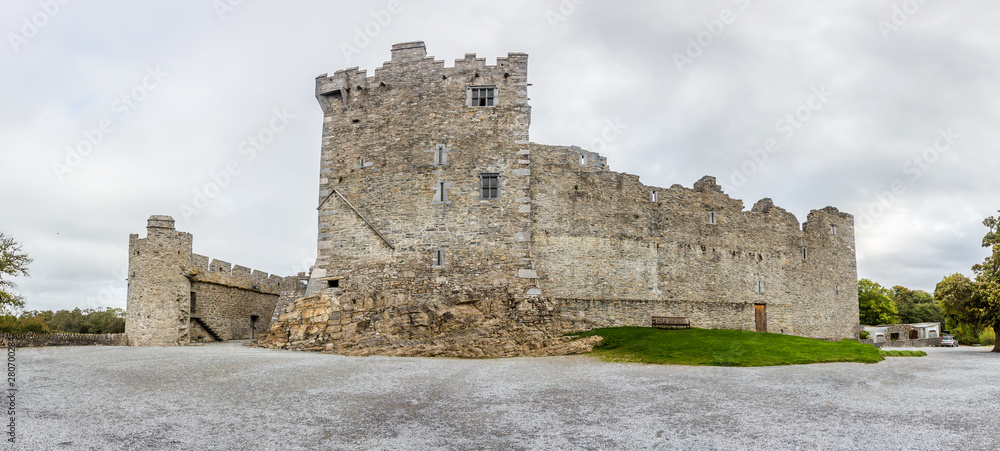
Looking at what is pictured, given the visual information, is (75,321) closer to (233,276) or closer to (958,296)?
(233,276)

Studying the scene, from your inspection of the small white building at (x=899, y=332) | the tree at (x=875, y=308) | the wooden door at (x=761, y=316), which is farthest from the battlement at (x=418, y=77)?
the tree at (x=875, y=308)

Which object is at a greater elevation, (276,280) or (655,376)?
(276,280)

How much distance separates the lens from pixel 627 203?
2747 centimetres

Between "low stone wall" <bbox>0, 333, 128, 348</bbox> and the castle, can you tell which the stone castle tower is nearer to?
"low stone wall" <bbox>0, 333, 128, 348</bbox>

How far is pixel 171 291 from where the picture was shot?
2536cm

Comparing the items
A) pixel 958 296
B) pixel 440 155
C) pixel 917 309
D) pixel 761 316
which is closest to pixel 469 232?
pixel 440 155

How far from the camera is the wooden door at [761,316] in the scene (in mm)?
31138

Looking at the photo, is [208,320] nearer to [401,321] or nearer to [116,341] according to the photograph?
[116,341]

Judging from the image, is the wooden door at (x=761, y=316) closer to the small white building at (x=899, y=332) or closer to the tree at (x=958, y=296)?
the tree at (x=958, y=296)

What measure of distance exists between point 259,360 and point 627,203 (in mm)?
16806

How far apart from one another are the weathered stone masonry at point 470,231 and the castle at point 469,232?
0.05m

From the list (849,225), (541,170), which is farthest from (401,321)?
A: (849,225)

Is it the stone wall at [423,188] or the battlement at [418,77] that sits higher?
the battlement at [418,77]

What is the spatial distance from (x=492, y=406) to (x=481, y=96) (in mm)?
15566
